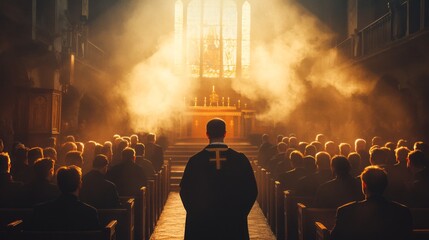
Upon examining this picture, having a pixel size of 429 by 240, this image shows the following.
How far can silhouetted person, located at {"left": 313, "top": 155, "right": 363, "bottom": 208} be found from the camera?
4.59 meters

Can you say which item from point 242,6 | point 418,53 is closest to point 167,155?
point 418,53

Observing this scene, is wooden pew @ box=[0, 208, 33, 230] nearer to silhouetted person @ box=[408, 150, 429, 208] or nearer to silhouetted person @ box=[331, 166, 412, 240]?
silhouetted person @ box=[331, 166, 412, 240]

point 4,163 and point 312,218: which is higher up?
point 4,163

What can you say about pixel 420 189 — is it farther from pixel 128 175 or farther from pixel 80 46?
pixel 80 46

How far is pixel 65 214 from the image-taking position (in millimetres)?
3588

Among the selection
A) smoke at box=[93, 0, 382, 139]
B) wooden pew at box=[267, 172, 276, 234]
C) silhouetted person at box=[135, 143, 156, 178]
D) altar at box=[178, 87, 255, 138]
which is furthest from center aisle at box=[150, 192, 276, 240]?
smoke at box=[93, 0, 382, 139]

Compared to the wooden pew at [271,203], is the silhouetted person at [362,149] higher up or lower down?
higher up

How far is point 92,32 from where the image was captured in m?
20.4

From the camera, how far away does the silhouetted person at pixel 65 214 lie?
11.8ft

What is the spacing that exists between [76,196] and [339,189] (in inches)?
92.5

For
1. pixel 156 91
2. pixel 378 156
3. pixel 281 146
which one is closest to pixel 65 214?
pixel 378 156

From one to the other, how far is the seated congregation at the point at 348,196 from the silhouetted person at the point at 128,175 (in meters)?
1.79

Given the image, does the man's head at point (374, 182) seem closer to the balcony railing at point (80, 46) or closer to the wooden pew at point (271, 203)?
the wooden pew at point (271, 203)

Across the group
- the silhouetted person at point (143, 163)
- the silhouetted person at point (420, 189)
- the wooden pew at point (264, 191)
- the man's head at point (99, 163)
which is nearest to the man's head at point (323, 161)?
the silhouetted person at point (420, 189)
